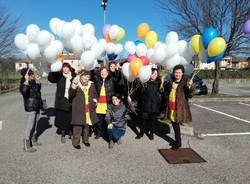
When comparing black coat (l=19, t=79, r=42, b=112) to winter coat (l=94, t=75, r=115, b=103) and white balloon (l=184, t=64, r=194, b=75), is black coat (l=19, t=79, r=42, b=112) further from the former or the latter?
white balloon (l=184, t=64, r=194, b=75)

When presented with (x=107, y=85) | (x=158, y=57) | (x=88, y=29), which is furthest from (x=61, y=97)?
(x=158, y=57)

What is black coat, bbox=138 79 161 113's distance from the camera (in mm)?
6094

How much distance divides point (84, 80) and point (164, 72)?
175 cm

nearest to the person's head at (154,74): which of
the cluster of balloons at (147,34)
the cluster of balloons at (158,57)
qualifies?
the cluster of balloons at (158,57)

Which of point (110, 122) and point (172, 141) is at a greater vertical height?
point (110, 122)

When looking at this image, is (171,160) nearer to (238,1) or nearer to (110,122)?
(110,122)

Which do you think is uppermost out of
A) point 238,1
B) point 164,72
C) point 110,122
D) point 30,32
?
point 238,1

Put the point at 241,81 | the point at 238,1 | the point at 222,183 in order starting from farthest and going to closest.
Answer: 1. the point at 241,81
2. the point at 238,1
3. the point at 222,183

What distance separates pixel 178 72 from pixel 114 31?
1.76 meters

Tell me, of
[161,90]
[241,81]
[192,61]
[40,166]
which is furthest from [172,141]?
[241,81]

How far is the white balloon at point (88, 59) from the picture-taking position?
527 centimetres

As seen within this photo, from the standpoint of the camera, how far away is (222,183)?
157 inches

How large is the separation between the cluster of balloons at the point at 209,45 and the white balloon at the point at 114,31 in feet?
5.47

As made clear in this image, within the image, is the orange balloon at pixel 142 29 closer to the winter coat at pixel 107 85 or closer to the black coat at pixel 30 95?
the winter coat at pixel 107 85
